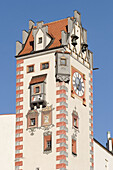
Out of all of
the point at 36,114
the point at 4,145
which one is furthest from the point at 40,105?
the point at 4,145

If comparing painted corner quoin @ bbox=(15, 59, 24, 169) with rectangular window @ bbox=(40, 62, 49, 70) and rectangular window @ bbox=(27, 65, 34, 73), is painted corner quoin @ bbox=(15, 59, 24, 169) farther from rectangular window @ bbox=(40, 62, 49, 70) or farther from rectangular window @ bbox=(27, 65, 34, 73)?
rectangular window @ bbox=(40, 62, 49, 70)

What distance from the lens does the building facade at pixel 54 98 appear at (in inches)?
2450

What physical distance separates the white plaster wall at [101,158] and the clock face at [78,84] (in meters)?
6.55

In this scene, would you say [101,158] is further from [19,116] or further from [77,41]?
[77,41]

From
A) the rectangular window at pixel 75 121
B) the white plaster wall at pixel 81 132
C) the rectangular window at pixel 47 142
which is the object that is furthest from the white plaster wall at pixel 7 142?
the rectangular window at pixel 75 121

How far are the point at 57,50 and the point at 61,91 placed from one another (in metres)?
4.39

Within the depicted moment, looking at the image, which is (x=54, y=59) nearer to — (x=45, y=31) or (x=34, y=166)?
(x=45, y=31)

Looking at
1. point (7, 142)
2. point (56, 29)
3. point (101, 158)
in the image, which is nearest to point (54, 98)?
point (7, 142)

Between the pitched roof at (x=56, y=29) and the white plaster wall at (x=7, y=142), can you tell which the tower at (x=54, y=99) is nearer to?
the pitched roof at (x=56, y=29)

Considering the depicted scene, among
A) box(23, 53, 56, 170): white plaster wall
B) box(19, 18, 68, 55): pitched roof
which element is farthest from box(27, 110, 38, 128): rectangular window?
box(19, 18, 68, 55): pitched roof

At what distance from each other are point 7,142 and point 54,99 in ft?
21.3

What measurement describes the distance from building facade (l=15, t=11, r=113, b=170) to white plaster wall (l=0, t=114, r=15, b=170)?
3.48 ft

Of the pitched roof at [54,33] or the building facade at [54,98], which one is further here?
the pitched roof at [54,33]

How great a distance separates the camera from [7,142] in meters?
65.2
